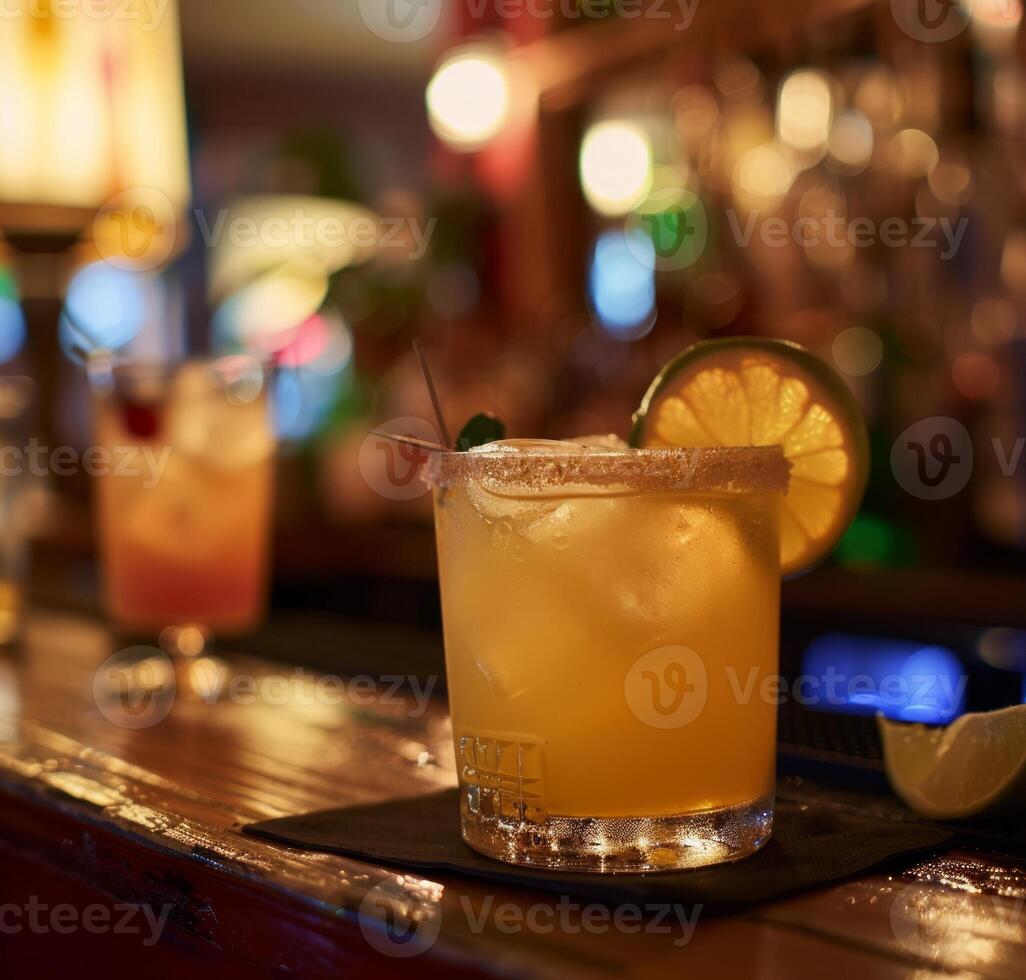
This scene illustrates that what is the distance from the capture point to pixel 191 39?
9.28 meters

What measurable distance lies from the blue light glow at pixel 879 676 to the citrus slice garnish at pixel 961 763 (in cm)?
35

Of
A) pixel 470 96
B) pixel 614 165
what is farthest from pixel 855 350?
pixel 470 96

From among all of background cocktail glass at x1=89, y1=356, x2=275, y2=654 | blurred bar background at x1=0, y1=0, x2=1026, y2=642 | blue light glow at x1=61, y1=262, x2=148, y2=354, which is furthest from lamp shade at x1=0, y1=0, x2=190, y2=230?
blue light glow at x1=61, y1=262, x2=148, y2=354

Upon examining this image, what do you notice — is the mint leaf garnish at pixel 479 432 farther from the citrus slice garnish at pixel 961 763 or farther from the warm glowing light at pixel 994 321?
the warm glowing light at pixel 994 321

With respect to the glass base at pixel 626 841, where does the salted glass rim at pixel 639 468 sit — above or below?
above

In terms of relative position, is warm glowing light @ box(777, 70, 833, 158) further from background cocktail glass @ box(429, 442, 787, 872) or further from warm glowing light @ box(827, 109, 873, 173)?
background cocktail glass @ box(429, 442, 787, 872)

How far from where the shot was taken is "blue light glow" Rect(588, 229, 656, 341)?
12.8 ft

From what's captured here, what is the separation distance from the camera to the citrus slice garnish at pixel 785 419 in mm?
871

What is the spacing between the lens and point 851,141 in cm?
346

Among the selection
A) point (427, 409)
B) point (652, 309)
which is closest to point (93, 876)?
point (652, 309)

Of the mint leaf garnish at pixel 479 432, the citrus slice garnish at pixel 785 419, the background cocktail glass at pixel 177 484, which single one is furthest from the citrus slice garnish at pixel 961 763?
the background cocktail glass at pixel 177 484

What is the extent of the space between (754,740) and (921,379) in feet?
8.88

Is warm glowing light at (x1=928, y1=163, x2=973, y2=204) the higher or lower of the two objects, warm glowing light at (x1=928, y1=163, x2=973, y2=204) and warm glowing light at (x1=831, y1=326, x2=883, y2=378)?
the higher

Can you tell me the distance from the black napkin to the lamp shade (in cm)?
173
